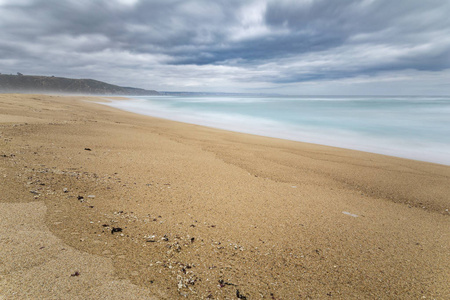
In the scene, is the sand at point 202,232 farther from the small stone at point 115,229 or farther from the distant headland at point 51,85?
the distant headland at point 51,85

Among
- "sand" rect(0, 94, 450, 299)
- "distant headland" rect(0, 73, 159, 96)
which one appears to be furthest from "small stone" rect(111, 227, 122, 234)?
"distant headland" rect(0, 73, 159, 96)

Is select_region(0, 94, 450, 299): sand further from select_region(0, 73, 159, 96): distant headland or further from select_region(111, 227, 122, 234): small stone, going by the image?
select_region(0, 73, 159, 96): distant headland

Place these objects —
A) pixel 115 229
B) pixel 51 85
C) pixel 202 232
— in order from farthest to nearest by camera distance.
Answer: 1. pixel 51 85
2. pixel 202 232
3. pixel 115 229

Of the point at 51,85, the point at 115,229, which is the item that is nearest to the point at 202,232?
the point at 115,229

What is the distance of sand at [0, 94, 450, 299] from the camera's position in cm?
136

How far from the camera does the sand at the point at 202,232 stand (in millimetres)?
1356

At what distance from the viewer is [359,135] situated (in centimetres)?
1214

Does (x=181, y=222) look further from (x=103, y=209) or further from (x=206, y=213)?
(x=103, y=209)

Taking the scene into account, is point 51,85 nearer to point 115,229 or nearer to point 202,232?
point 115,229

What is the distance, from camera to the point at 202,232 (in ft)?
6.33

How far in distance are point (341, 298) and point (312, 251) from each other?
→ 1.43ft

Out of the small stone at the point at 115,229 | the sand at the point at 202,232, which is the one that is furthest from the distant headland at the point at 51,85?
the small stone at the point at 115,229

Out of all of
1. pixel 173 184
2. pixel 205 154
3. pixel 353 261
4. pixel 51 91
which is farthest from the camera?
pixel 51 91

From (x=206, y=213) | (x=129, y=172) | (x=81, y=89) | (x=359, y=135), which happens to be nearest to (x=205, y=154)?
(x=129, y=172)
